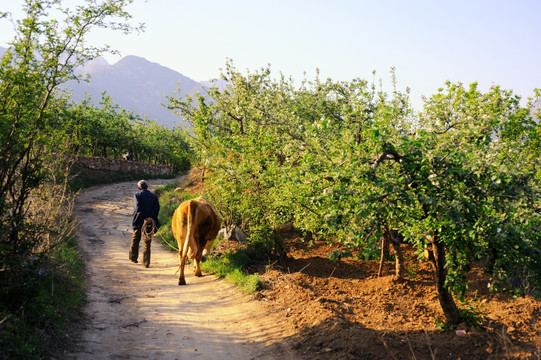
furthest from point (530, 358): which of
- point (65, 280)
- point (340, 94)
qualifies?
point (340, 94)

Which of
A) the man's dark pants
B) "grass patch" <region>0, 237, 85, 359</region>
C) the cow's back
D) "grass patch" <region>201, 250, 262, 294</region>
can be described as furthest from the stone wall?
"grass patch" <region>0, 237, 85, 359</region>

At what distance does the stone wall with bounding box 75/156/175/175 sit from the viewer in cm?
3068

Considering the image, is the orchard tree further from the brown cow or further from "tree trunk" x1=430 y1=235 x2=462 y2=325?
"tree trunk" x1=430 y1=235 x2=462 y2=325

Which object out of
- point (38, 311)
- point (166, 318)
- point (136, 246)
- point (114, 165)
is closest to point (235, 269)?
point (166, 318)

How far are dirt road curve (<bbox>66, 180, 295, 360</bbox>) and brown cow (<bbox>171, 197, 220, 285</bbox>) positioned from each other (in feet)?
2.33

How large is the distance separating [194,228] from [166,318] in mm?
3387

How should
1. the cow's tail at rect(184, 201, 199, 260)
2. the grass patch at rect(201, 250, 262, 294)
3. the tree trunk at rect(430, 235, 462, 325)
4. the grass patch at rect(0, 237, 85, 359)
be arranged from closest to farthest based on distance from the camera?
the grass patch at rect(0, 237, 85, 359), the tree trunk at rect(430, 235, 462, 325), the grass patch at rect(201, 250, 262, 294), the cow's tail at rect(184, 201, 199, 260)

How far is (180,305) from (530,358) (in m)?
6.20

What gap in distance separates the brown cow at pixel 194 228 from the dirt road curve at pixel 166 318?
711 mm

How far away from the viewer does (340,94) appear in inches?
645

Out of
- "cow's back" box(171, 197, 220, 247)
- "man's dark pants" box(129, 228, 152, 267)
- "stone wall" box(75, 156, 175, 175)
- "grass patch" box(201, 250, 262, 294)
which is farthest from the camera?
"stone wall" box(75, 156, 175, 175)

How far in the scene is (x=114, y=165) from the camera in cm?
3484

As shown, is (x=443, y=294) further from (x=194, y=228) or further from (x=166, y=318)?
(x=194, y=228)

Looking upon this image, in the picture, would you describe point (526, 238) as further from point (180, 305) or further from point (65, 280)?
point (65, 280)
